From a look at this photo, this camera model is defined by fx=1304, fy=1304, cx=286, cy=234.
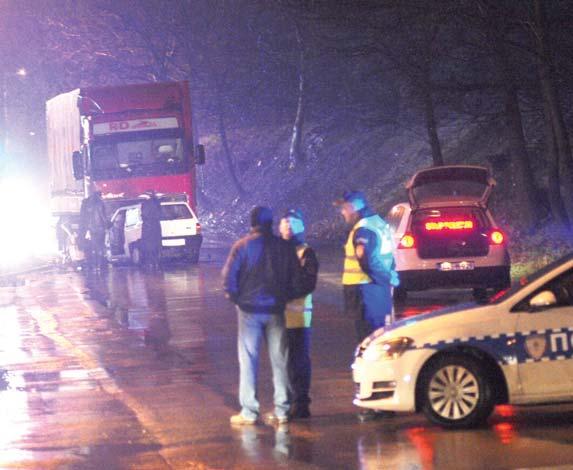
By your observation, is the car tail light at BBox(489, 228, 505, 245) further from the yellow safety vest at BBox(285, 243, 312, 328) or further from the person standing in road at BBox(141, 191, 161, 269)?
the person standing in road at BBox(141, 191, 161, 269)

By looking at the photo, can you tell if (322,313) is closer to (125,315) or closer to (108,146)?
(125,315)

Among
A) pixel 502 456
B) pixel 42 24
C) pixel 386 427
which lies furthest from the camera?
pixel 42 24

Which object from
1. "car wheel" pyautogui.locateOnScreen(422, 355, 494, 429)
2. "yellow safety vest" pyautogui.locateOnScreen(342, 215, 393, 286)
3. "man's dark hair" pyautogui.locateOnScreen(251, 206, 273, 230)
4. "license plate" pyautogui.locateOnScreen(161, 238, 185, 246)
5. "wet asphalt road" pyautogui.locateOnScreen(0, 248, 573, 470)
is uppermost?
"man's dark hair" pyautogui.locateOnScreen(251, 206, 273, 230)

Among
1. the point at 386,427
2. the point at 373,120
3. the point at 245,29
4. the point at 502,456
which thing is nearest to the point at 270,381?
the point at 386,427

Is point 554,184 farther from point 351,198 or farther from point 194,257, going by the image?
point 351,198

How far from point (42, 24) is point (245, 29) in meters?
11.8

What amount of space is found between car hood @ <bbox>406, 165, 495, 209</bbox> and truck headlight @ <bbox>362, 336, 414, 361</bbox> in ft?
29.7

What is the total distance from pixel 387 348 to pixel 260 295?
3.68ft

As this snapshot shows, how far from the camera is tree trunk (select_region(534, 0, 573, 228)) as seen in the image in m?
22.4

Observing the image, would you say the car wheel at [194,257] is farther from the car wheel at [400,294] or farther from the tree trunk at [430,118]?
the car wheel at [400,294]

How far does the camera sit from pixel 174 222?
3247 centimetres

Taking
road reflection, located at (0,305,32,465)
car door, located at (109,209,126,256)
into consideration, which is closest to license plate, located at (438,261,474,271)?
road reflection, located at (0,305,32,465)

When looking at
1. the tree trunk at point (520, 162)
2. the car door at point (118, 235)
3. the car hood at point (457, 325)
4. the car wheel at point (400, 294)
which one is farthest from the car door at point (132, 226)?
the car hood at point (457, 325)

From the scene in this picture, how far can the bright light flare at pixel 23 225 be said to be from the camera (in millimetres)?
45688
